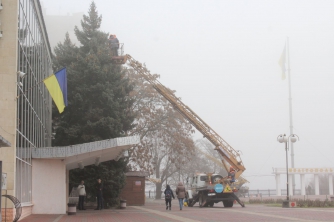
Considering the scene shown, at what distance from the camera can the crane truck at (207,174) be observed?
33.4 m

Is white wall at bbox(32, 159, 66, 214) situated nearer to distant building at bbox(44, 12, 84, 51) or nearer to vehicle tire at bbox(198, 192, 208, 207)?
vehicle tire at bbox(198, 192, 208, 207)

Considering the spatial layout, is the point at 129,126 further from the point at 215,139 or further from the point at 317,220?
the point at 317,220

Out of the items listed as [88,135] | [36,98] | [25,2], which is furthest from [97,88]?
[25,2]

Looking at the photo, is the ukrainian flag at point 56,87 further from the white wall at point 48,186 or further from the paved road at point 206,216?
the white wall at point 48,186

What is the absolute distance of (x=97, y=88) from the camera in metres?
35.3

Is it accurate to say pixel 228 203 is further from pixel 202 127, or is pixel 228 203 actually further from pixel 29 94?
pixel 29 94

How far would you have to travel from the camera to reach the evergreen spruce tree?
3462cm

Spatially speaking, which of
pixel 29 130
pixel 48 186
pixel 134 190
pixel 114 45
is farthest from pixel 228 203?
pixel 29 130

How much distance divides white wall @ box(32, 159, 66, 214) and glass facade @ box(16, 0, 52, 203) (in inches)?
26.2

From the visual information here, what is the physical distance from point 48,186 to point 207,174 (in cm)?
1355

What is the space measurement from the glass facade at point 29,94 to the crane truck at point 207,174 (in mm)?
8888

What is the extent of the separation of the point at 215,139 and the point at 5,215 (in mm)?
21689

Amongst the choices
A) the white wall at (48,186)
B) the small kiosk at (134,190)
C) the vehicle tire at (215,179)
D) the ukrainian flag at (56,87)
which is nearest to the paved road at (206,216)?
the white wall at (48,186)

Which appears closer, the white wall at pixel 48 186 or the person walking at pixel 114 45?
the white wall at pixel 48 186
